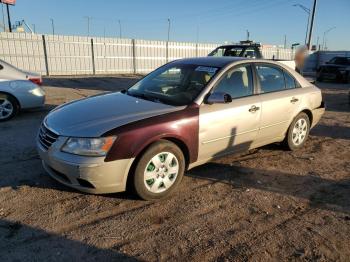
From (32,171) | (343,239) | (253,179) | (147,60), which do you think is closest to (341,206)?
(343,239)

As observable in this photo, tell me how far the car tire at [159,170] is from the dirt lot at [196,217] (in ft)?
0.48

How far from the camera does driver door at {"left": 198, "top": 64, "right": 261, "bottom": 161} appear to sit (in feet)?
13.9

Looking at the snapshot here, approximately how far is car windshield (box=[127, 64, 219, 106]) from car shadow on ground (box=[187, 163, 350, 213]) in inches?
44.6

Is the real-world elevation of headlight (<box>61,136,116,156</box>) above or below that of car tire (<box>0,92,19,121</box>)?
above

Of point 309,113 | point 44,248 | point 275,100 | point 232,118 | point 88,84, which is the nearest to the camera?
point 44,248

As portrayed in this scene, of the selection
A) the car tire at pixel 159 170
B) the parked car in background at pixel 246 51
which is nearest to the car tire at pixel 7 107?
the car tire at pixel 159 170

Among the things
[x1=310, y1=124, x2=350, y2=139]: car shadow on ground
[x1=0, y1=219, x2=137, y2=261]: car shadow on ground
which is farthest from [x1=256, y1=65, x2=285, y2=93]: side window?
[x1=0, y1=219, x2=137, y2=261]: car shadow on ground

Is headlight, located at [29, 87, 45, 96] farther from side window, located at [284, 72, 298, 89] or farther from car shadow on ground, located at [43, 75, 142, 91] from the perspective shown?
car shadow on ground, located at [43, 75, 142, 91]

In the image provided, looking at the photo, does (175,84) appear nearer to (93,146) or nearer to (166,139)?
(166,139)

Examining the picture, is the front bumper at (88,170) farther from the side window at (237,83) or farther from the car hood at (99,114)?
the side window at (237,83)

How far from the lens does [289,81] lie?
5555 mm

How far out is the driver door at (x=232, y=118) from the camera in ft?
13.9

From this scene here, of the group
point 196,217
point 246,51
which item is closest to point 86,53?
point 246,51

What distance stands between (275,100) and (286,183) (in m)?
1.31
